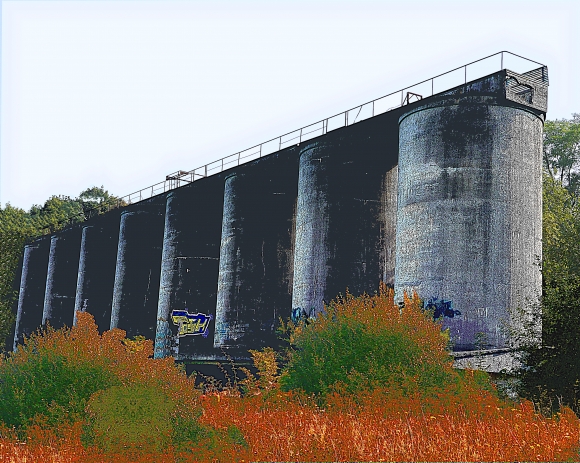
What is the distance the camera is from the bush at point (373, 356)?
15266mm

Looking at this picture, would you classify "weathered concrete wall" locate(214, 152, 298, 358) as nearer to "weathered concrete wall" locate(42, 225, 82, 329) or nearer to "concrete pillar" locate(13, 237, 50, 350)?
"weathered concrete wall" locate(42, 225, 82, 329)

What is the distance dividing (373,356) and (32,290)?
45.8 metres

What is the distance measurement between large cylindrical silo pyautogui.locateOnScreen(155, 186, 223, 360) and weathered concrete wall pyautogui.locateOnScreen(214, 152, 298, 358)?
356 centimetres

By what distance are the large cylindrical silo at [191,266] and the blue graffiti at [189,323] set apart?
0.10 m

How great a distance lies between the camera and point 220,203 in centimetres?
3853

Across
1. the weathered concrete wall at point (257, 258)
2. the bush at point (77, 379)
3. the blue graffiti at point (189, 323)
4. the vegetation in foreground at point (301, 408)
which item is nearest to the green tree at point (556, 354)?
the vegetation in foreground at point (301, 408)

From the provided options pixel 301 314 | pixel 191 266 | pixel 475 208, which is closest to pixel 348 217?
pixel 301 314

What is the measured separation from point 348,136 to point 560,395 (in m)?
14.5

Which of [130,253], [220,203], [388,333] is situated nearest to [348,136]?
[220,203]

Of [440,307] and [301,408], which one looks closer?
[301,408]

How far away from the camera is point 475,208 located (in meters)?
22.7

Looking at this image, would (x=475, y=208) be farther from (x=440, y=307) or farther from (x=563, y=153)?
(x=563, y=153)

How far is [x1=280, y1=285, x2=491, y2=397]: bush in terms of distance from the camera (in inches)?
601

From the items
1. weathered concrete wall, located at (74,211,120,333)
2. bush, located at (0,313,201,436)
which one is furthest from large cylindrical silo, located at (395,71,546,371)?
weathered concrete wall, located at (74,211,120,333)
